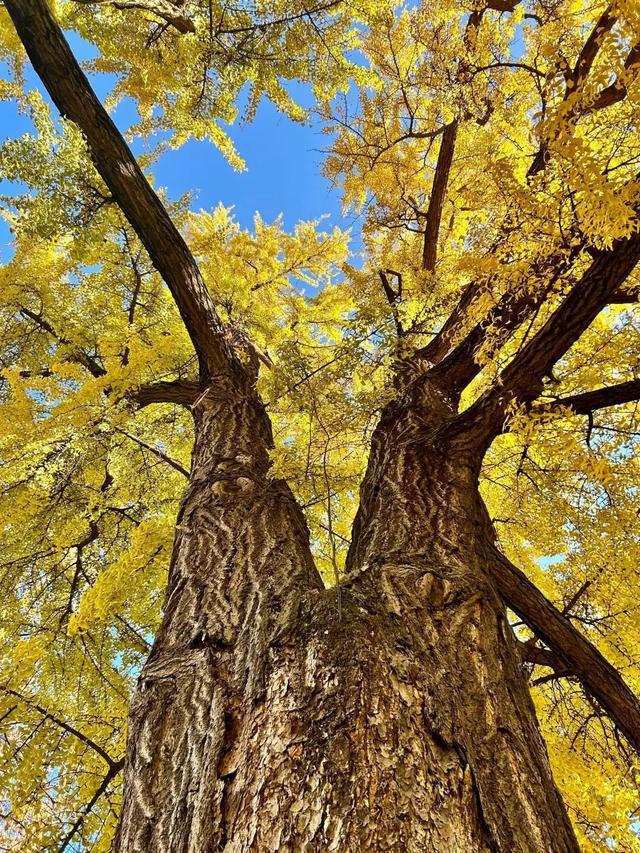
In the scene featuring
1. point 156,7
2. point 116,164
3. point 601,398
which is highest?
point 156,7

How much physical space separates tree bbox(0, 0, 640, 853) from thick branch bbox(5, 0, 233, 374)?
2 cm

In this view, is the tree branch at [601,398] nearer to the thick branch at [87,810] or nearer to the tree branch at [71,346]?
the thick branch at [87,810]

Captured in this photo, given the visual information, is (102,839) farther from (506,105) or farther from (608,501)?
(506,105)

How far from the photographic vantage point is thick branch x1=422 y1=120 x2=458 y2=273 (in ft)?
15.7

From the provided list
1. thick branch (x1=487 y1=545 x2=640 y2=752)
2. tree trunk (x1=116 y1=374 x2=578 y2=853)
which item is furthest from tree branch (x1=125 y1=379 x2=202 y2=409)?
thick branch (x1=487 y1=545 x2=640 y2=752)

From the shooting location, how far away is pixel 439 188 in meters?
4.91

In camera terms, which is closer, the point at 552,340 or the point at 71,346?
the point at 552,340

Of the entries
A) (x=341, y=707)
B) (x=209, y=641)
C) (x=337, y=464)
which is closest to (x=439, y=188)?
(x=337, y=464)

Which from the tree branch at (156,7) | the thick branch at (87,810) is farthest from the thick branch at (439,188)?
the thick branch at (87,810)

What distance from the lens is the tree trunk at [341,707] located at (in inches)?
36.1

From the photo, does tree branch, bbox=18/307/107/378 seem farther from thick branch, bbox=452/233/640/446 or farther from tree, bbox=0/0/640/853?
thick branch, bbox=452/233/640/446

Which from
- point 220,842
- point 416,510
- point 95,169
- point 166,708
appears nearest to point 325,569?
point 416,510

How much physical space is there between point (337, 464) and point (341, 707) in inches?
68.6

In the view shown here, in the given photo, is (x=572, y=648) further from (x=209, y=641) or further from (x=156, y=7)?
(x=156, y=7)
